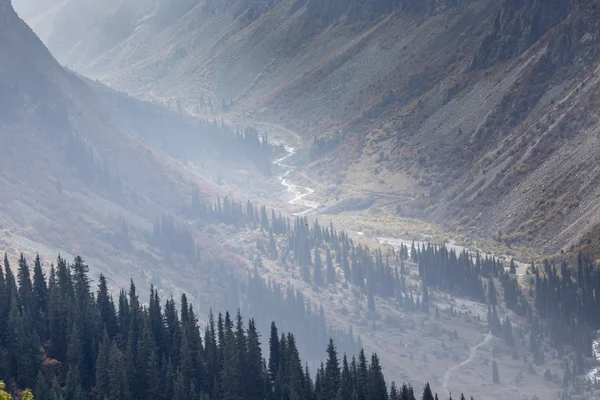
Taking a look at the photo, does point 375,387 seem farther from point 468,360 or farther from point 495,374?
point 468,360

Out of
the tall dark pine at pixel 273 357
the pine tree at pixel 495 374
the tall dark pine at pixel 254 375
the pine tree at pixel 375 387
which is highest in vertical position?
the pine tree at pixel 495 374

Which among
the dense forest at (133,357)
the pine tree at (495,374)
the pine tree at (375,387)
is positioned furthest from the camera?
the pine tree at (495,374)

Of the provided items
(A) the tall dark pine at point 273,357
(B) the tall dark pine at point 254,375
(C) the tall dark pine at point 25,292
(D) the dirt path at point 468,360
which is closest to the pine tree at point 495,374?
(D) the dirt path at point 468,360

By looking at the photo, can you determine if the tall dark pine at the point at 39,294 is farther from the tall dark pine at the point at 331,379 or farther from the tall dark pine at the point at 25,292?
the tall dark pine at the point at 331,379

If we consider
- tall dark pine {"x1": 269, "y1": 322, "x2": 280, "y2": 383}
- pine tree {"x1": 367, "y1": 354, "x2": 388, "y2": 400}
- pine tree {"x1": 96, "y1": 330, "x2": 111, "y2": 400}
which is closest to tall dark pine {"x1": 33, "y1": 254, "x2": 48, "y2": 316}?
pine tree {"x1": 96, "y1": 330, "x2": 111, "y2": 400}

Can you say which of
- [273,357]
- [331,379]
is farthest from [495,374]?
[331,379]

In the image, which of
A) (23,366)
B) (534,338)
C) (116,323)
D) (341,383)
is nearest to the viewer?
(23,366)

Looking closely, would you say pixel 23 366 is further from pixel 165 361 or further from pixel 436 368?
pixel 436 368

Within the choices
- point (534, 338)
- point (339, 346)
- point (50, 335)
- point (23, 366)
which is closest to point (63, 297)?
point (50, 335)

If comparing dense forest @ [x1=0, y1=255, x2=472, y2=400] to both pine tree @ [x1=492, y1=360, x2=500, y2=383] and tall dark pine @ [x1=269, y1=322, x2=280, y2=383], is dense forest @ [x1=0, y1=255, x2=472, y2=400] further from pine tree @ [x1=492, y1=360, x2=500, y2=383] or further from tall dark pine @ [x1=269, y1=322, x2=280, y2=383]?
pine tree @ [x1=492, y1=360, x2=500, y2=383]
